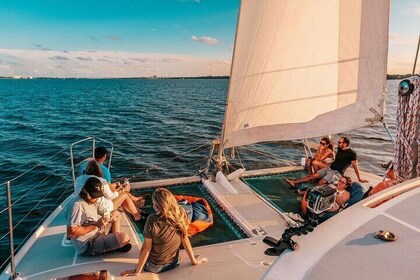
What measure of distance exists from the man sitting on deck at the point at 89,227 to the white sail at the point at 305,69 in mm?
2623

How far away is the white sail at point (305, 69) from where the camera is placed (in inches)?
199

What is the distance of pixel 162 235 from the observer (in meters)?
3.43

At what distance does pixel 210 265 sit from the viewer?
3.69 m

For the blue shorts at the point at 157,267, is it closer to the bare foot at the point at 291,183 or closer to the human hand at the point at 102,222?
the human hand at the point at 102,222

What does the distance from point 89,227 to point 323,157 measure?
5226 millimetres

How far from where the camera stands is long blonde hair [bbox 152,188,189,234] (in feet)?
10.9

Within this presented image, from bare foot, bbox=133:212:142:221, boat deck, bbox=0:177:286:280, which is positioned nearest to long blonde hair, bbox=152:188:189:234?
boat deck, bbox=0:177:286:280

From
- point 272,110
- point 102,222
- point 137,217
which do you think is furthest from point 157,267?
point 272,110

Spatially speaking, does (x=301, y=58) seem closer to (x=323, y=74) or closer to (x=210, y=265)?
(x=323, y=74)

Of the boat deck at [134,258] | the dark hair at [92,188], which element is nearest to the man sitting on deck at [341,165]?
the boat deck at [134,258]

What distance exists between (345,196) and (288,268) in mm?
4290

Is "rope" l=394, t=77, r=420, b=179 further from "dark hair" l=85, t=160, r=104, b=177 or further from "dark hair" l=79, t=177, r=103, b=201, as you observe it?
"dark hair" l=85, t=160, r=104, b=177

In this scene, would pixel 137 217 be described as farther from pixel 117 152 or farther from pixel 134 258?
pixel 117 152

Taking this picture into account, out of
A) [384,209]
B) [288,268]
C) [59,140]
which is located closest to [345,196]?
[384,209]
